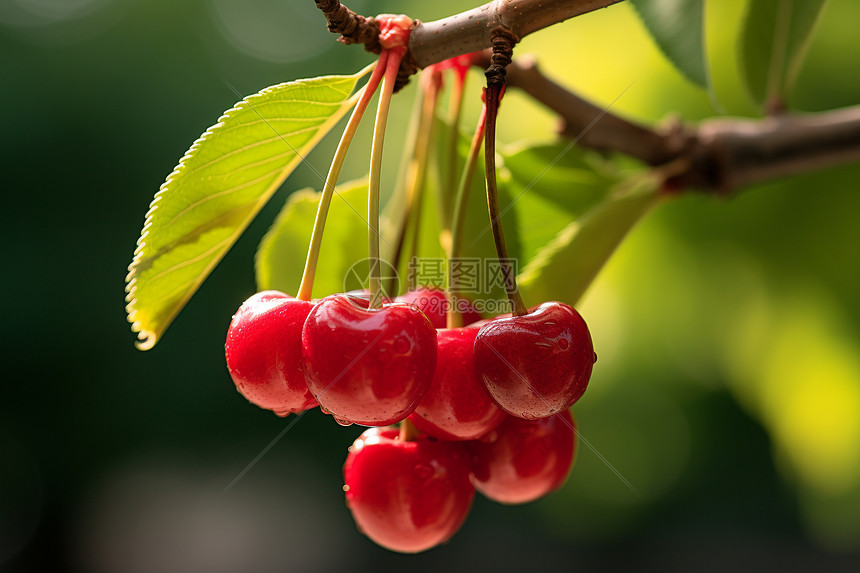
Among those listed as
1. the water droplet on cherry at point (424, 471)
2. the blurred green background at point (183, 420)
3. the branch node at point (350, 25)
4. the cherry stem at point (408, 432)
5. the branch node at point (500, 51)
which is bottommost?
the blurred green background at point (183, 420)

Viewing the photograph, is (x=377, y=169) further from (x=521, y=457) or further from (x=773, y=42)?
(x=773, y=42)

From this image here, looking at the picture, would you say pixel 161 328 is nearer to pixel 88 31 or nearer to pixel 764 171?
pixel 764 171

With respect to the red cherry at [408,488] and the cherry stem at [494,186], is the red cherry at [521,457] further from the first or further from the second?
the cherry stem at [494,186]

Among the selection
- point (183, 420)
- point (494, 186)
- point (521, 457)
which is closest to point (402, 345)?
point (494, 186)

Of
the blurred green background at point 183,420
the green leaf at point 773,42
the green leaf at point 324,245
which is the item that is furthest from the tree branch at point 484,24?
the blurred green background at point 183,420

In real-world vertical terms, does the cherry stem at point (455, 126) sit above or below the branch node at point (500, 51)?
below

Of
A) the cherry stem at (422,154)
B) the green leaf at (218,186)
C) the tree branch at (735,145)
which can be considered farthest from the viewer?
the tree branch at (735,145)
